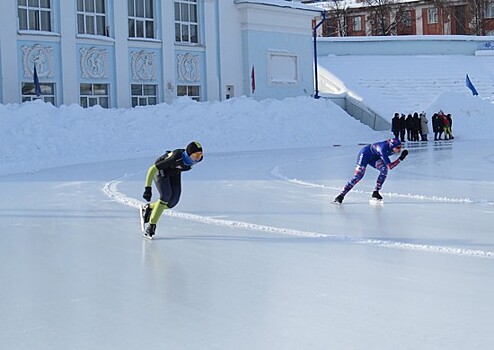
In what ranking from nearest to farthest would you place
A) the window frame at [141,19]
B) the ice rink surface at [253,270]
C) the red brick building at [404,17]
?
the ice rink surface at [253,270] → the window frame at [141,19] → the red brick building at [404,17]

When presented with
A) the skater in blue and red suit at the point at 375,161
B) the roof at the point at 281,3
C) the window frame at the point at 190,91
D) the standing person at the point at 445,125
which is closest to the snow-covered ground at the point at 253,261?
the skater in blue and red suit at the point at 375,161

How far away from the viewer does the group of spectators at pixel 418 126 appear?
31.6 metres

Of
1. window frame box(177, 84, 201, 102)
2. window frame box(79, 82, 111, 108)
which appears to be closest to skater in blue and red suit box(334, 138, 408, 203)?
window frame box(79, 82, 111, 108)

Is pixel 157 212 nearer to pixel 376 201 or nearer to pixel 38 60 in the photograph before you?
pixel 376 201

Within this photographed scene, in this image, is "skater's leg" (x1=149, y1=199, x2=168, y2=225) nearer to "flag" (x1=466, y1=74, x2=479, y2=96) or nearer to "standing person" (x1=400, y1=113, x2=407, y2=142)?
"standing person" (x1=400, y1=113, x2=407, y2=142)

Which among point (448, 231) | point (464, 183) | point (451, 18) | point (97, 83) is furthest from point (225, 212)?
point (451, 18)

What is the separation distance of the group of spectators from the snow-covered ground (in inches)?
473

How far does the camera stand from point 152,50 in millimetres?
33344

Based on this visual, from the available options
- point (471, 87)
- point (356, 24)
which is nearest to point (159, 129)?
point (471, 87)

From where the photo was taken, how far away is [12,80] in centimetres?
2831

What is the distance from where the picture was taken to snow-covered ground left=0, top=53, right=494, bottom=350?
5.25m

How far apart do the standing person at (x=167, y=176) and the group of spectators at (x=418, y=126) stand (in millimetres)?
23138

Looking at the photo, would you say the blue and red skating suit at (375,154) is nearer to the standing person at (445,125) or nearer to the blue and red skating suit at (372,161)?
the blue and red skating suit at (372,161)

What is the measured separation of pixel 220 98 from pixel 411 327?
31.0 metres
